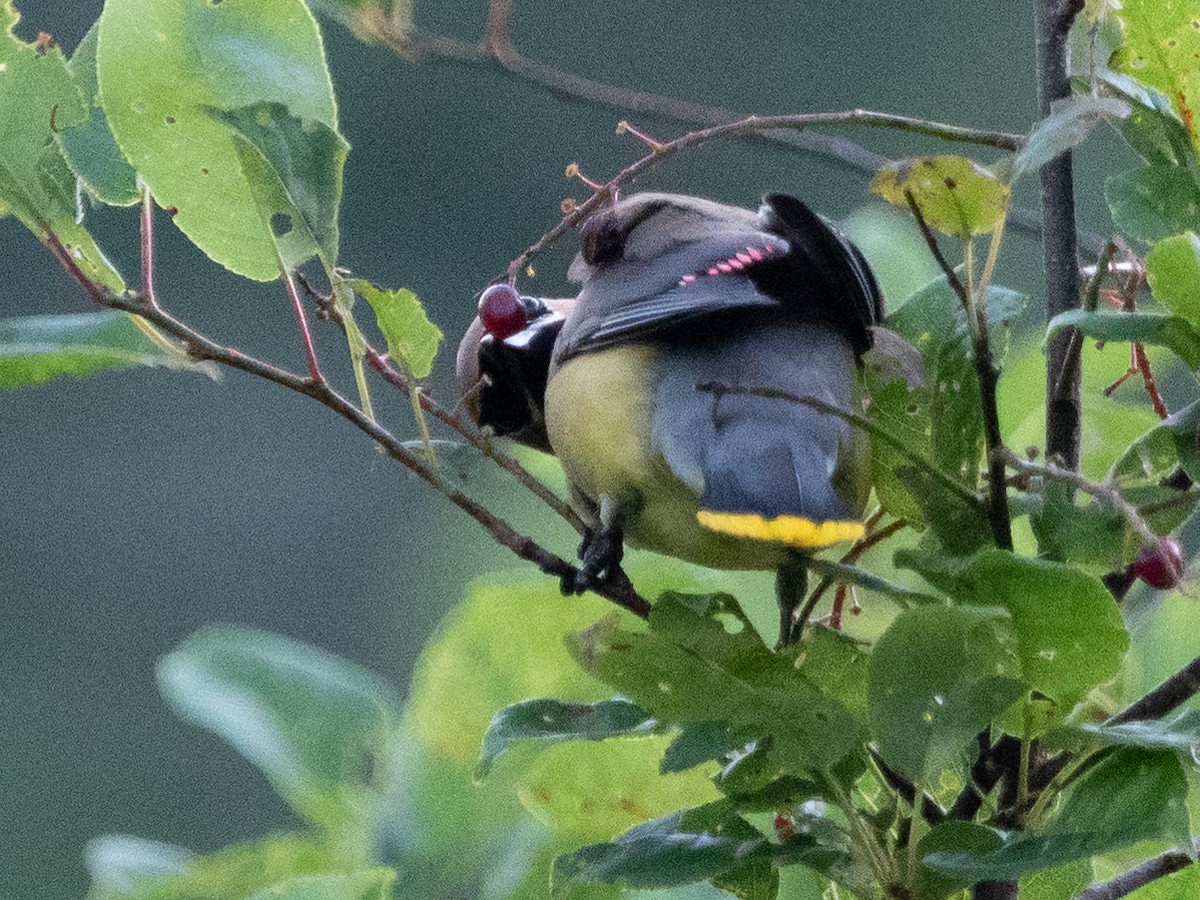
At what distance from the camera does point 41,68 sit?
3.11 feet

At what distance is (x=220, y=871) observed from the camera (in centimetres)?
124

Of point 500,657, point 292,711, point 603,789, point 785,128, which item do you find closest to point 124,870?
point 292,711

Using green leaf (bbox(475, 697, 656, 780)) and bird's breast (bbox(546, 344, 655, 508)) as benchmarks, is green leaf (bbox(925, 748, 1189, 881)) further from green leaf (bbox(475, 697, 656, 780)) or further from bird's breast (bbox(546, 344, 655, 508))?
bird's breast (bbox(546, 344, 655, 508))

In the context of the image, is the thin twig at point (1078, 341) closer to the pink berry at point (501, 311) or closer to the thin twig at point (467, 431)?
the thin twig at point (467, 431)

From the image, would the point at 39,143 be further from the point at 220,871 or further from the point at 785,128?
the point at 220,871

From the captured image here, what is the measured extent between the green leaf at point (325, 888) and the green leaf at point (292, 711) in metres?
0.35

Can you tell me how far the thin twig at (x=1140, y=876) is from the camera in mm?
854

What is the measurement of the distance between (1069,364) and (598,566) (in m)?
0.43

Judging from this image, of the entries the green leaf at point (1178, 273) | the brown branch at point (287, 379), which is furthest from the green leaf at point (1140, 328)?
the brown branch at point (287, 379)

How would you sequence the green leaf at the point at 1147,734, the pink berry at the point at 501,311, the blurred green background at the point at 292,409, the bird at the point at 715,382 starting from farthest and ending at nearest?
the blurred green background at the point at 292,409
the pink berry at the point at 501,311
the bird at the point at 715,382
the green leaf at the point at 1147,734

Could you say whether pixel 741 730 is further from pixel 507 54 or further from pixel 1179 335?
pixel 507 54

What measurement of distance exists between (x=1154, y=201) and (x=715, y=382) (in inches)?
13.0

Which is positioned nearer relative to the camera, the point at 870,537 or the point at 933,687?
Result: the point at 933,687

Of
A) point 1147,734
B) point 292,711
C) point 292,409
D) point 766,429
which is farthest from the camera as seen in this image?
point 292,409
